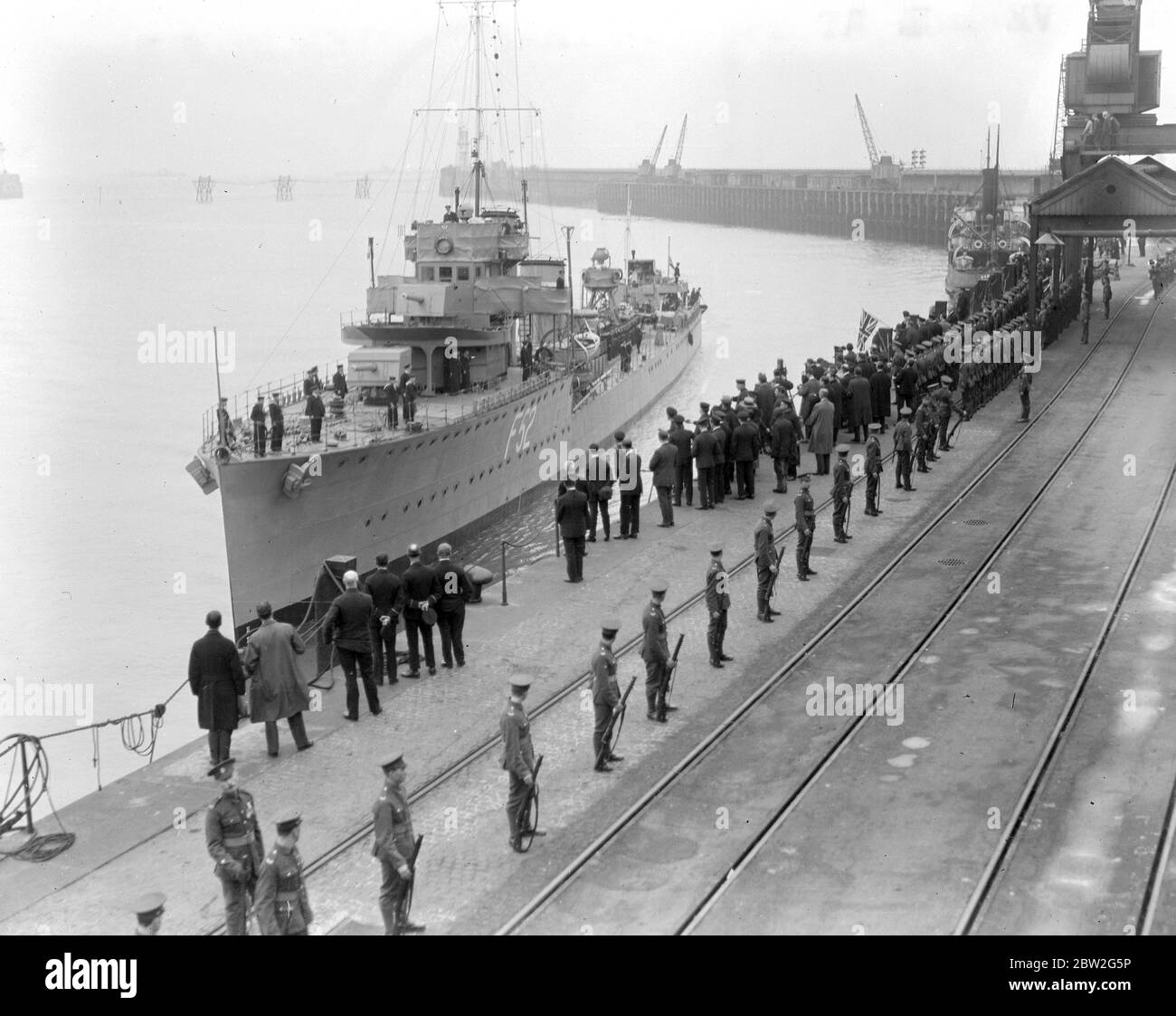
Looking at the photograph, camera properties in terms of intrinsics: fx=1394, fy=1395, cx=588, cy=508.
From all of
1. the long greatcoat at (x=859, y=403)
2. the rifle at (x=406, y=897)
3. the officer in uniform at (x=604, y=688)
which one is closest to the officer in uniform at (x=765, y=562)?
Result: the officer in uniform at (x=604, y=688)

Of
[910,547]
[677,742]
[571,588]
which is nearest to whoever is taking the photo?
[677,742]

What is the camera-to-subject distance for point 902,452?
23.6m

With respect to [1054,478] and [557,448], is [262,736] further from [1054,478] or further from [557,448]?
[557,448]

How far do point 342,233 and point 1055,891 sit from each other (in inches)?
7005

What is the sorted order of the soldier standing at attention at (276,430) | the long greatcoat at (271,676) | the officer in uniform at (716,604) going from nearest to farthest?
the long greatcoat at (271,676)
the officer in uniform at (716,604)
the soldier standing at attention at (276,430)

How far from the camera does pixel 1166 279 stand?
63.3 metres

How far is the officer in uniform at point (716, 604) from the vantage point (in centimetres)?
1483

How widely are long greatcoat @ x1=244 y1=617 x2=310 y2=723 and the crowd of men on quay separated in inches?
0.5

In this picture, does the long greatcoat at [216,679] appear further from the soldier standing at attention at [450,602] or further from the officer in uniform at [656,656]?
the officer in uniform at [656,656]

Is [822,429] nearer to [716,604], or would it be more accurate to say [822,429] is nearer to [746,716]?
[716,604]

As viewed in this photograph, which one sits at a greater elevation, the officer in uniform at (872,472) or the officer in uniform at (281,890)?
the officer in uniform at (872,472)

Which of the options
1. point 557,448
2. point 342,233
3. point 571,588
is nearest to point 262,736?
point 571,588

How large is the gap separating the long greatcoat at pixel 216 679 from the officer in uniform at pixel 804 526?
314 inches

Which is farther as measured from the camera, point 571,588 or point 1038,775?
point 571,588
